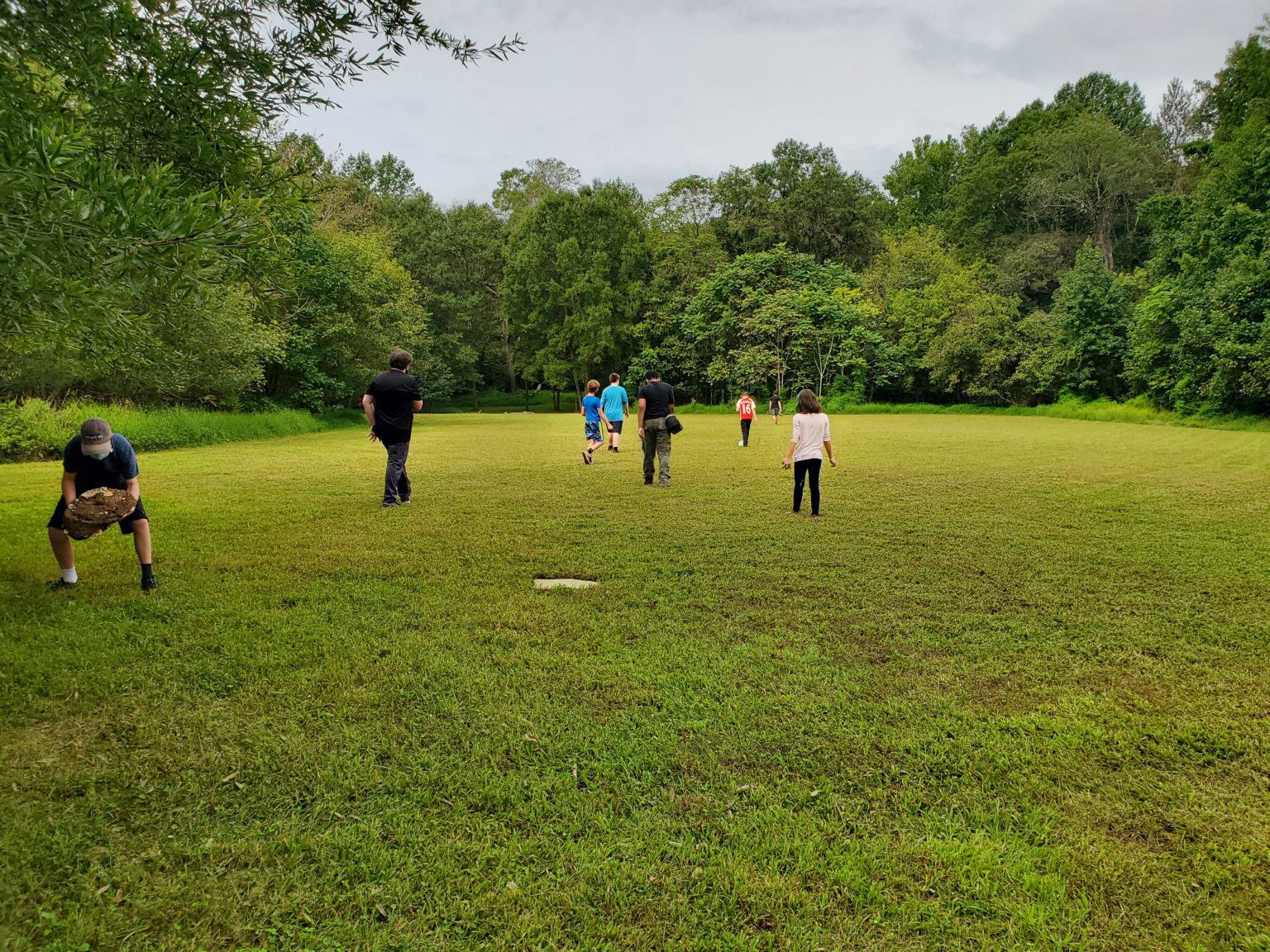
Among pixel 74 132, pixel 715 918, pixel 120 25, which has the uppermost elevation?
pixel 120 25

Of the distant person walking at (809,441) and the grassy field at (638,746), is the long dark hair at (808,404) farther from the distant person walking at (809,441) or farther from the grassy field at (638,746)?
the grassy field at (638,746)

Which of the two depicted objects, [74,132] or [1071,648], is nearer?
[74,132]

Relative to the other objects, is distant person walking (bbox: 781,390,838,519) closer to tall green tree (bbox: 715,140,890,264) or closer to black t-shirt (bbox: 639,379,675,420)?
black t-shirt (bbox: 639,379,675,420)

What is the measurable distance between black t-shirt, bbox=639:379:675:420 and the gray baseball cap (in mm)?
6907

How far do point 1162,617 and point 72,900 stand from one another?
21.3 ft

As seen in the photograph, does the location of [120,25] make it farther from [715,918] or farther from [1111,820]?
[1111,820]

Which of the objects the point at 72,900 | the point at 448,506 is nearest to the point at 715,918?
the point at 72,900

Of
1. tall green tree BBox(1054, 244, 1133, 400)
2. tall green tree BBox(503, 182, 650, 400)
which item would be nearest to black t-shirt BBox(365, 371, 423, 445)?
tall green tree BBox(503, 182, 650, 400)

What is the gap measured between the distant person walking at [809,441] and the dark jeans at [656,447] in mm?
2626

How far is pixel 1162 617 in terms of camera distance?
4719 millimetres

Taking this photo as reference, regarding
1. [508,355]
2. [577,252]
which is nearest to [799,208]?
[577,252]

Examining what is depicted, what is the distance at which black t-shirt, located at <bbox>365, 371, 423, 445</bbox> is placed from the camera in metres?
8.78

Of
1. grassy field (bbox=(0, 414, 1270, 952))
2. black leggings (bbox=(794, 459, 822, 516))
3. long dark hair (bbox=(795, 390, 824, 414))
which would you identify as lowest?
grassy field (bbox=(0, 414, 1270, 952))

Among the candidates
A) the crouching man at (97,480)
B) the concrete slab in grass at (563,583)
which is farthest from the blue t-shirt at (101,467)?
the concrete slab in grass at (563,583)
